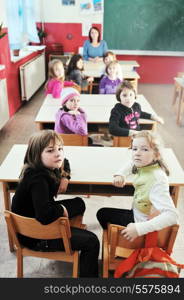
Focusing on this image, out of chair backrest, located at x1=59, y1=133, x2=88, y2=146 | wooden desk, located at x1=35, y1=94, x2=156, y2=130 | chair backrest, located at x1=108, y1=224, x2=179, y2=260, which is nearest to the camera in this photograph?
chair backrest, located at x1=108, y1=224, x2=179, y2=260

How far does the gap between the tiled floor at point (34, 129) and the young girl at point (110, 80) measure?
1.04 m

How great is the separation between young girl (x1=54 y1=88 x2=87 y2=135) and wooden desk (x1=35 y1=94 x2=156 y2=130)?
6.7 inches

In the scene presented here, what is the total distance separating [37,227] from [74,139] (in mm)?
1104

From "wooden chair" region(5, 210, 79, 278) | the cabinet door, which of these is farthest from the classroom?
"wooden chair" region(5, 210, 79, 278)

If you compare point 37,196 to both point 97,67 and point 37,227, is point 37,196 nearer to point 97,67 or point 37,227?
point 37,227

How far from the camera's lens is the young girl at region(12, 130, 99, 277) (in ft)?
5.22

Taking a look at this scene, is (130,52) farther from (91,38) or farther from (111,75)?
(111,75)

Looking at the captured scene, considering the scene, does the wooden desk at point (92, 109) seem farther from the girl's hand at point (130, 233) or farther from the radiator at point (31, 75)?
the radiator at point (31, 75)

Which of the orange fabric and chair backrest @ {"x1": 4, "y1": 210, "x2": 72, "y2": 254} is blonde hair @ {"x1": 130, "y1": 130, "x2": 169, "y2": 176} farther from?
chair backrest @ {"x1": 4, "y1": 210, "x2": 72, "y2": 254}

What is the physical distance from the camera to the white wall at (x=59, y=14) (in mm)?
6594

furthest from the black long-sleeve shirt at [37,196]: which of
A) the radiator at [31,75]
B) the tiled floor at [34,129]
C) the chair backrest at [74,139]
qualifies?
the radiator at [31,75]

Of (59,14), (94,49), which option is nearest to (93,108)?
(94,49)

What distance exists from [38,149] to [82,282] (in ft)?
2.33

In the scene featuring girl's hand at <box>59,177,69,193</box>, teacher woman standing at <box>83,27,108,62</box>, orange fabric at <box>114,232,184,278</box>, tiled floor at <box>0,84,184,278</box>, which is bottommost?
tiled floor at <box>0,84,184,278</box>
